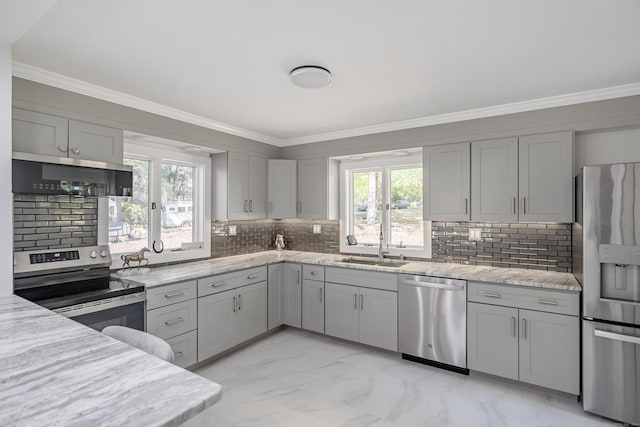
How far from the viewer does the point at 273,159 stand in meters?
4.49

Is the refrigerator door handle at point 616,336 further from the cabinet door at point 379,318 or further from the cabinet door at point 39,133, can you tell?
the cabinet door at point 39,133

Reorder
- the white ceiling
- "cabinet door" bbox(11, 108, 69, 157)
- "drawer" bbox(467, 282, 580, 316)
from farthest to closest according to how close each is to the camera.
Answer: "drawer" bbox(467, 282, 580, 316)
"cabinet door" bbox(11, 108, 69, 157)
the white ceiling

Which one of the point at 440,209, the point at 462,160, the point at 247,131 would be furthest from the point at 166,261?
the point at 462,160

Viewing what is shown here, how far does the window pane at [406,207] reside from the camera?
153 inches

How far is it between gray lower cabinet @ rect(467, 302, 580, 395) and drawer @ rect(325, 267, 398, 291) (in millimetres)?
723

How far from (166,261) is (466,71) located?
10.1 feet

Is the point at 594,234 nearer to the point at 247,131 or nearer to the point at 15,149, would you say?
the point at 247,131

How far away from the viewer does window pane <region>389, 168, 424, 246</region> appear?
389 centimetres

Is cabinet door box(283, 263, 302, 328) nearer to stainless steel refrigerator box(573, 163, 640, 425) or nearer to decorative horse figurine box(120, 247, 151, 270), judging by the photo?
decorative horse figurine box(120, 247, 151, 270)

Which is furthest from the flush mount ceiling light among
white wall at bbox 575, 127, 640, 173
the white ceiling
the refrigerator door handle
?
→ the refrigerator door handle

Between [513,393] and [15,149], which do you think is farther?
[513,393]

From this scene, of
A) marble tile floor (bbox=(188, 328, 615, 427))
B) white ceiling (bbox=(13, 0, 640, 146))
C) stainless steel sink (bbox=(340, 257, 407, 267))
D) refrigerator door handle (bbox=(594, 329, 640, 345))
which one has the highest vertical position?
white ceiling (bbox=(13, 0, 640, 146))

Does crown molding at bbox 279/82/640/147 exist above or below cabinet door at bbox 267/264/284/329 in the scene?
above

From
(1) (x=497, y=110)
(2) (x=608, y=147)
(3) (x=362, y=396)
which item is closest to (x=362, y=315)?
(3) (x=362, y=396)
